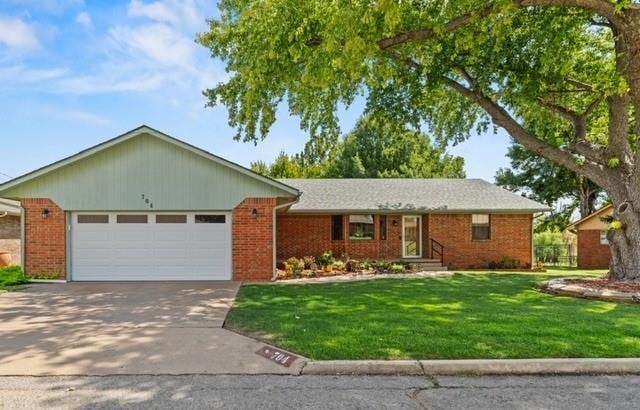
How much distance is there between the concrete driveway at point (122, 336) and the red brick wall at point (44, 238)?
2426mm

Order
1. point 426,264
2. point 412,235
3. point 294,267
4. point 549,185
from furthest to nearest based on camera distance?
point 549,185
point 412,235
point 426,264
point 294,267

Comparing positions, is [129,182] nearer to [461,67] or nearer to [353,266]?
[353,266]

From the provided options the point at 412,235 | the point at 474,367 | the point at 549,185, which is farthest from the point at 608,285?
the point at 549,185

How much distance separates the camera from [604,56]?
14734 millimetres

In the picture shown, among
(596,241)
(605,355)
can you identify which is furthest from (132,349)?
(596,241)

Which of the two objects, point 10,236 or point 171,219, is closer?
point 171,219

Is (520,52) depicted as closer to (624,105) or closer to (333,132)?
(624,105)

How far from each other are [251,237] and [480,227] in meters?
10.7

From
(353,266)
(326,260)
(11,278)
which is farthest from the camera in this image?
(326,260)

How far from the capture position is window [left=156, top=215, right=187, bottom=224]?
45.4 feet

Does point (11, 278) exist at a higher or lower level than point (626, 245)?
lower

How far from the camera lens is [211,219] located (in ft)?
45.6

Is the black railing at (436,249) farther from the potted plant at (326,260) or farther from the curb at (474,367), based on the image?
the curb at (474,367)

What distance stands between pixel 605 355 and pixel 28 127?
23369 millimetres
